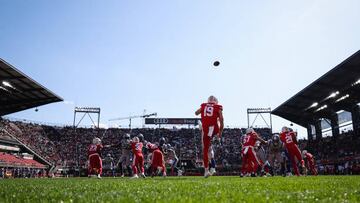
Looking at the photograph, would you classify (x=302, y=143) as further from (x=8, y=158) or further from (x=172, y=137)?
(x=8, y=158)

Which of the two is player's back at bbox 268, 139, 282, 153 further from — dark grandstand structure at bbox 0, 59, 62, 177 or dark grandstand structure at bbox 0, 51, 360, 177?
dark grandstand structure at bbox 0, 59, 62, 177

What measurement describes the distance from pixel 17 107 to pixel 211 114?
1634 inches

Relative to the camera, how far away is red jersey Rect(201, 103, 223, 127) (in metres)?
11.3

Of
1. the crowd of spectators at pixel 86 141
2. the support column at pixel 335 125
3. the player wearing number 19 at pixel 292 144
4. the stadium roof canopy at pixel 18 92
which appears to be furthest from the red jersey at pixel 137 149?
the support column at pixel 335 125

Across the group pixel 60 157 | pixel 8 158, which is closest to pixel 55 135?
pixel 60 157

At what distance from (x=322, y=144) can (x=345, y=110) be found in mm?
7337

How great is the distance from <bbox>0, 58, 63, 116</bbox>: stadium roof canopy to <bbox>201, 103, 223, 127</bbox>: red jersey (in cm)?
2541

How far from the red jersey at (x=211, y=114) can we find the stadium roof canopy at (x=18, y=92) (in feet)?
83.4

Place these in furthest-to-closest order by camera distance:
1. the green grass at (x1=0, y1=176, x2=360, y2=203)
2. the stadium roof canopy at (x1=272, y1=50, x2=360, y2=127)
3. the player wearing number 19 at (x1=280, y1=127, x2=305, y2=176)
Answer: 1. the stadium roof canopy at (x1=272, y1=50, x2=360, y2=127)
2. the player wearing number 19 at (x1=280, y1=127, x2=305, y2=176)
3. the green grass at (x1=0, y1=176, x2=360, y2=203)

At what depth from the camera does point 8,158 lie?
4569 cm

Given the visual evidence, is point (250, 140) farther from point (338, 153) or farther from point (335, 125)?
point (335, 125)

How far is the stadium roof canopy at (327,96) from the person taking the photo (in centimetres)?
3428

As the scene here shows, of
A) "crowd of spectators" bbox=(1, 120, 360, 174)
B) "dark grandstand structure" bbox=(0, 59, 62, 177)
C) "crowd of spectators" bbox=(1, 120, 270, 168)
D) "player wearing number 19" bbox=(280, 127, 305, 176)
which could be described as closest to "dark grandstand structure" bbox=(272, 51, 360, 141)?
"crowd of spectators" bbox=(1, 120, 360, 174)

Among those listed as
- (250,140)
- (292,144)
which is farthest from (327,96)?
(250,140)
